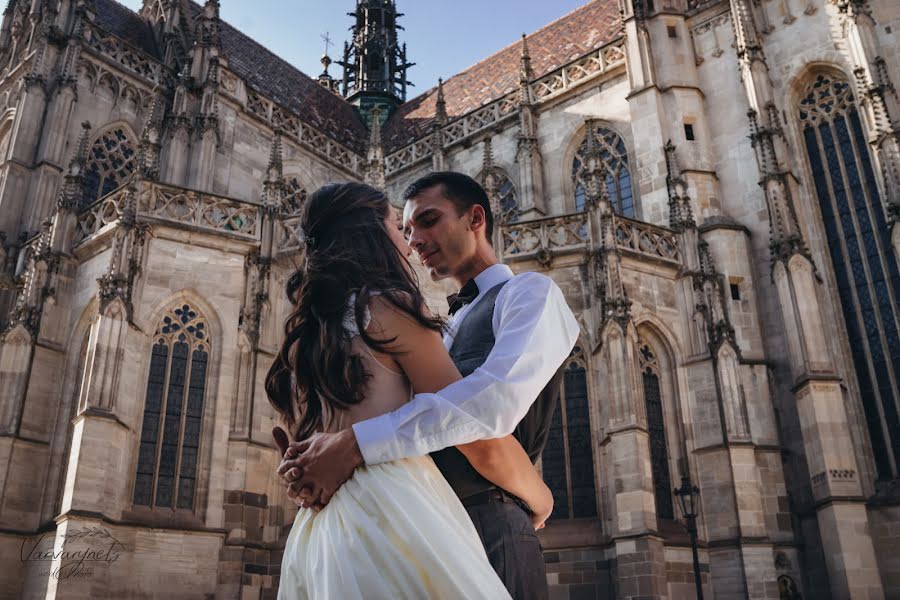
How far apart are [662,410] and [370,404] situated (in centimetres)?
1365

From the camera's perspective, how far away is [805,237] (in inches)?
653

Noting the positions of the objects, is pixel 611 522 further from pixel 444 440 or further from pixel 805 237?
pixel 444 440

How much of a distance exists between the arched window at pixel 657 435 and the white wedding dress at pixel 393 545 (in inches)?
505

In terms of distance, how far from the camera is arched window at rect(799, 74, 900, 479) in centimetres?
1519

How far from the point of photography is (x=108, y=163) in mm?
19828

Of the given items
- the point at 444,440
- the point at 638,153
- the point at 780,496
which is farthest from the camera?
the point at 638,153

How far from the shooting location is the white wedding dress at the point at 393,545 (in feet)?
5.53

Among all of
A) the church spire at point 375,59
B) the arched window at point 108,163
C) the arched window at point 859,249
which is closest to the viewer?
the arched window at point 859,249

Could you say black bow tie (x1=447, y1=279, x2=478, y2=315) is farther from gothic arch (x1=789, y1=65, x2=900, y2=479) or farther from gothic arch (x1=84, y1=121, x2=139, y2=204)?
gothic arch (x1=84, y1=121, x2=139, y2=204)

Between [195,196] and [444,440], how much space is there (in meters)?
13.8

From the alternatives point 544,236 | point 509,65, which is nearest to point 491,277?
point 544,236

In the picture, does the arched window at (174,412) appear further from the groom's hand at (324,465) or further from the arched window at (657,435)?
the groom's hand at (324,465)

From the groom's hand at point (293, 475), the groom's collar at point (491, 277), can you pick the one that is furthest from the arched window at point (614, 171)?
the groom's hand at point (293, 475)

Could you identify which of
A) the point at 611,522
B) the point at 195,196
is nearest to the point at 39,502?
the point at 195,196
